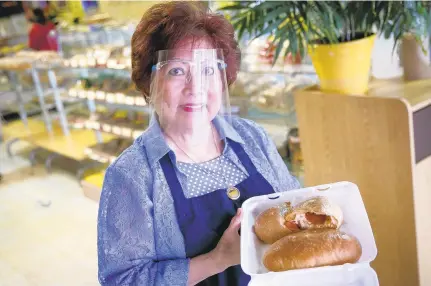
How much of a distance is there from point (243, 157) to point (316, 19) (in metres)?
0.87

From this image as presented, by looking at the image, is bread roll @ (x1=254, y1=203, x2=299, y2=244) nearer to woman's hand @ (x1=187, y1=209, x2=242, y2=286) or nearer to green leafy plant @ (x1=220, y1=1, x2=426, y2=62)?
woman's hand @ (x1=187, y1=209, x2=242, y2=286)

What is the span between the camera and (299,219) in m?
1.02

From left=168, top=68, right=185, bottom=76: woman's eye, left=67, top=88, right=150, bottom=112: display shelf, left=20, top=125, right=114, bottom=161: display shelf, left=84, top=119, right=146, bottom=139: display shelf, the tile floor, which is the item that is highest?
left=168, top=68, right=185, bottom=76: woman's eye

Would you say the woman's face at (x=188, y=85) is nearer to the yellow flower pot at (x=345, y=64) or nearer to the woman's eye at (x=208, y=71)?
the woman's eye at (x=208, y=71)

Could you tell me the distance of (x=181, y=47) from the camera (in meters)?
1.07

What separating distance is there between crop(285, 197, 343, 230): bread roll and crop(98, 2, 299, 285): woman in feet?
0.46

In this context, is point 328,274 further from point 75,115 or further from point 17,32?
point 17,32

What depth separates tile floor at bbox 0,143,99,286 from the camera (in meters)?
3.46

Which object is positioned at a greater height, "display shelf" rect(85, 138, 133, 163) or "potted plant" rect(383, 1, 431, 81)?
"potted plant" rect(383, 1, 431, 81)

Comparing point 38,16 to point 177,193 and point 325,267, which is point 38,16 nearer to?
point 177,193

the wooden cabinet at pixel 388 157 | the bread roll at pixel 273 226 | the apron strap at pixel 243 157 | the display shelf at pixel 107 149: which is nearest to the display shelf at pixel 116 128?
the display shelf at pixel 107 149

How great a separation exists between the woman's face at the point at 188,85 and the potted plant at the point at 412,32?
1113 millimetres

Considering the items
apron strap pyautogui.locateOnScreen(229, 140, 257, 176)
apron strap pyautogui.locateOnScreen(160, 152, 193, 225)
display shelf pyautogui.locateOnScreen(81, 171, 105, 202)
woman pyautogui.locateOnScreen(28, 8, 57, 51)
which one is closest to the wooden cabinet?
apron strap pyautogui.locateOnScreen(229, 140, 257, 176)

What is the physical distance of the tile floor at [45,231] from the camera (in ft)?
11.4
